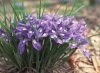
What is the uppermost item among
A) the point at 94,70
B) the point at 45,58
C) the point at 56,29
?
the point at 56,29

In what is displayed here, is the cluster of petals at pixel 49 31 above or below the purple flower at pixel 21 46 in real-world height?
above

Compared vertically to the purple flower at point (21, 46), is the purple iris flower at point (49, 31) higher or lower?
higher

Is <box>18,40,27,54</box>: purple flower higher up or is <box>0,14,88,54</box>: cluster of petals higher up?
<box>0,14,88,54</box>: cluster of petals

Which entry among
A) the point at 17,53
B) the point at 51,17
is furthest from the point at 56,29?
the point at 17,53

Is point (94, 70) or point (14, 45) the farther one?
point (94, 70)

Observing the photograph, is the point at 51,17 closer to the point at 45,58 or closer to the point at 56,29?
the point at 56,29

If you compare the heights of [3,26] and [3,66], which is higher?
[3,26]

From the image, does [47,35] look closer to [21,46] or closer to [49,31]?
[49,31]

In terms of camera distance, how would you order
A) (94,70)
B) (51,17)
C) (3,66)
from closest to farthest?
1. (51,17)
2. (3,66)
3. (94,70)

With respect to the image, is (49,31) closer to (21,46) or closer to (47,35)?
(47,35)

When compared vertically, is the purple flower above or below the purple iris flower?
below

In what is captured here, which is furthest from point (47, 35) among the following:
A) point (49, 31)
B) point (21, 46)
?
point (21, 46)
